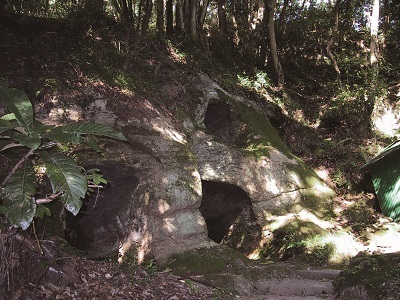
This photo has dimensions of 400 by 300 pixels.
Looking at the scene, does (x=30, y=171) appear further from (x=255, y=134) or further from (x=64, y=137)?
(x=255, y=134)

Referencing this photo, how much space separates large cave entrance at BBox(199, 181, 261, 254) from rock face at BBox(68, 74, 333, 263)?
3 centimetres

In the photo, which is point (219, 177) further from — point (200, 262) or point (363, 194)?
point (363, 194)

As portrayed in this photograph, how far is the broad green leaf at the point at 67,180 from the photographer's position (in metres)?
2.71

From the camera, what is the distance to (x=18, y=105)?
118 inches

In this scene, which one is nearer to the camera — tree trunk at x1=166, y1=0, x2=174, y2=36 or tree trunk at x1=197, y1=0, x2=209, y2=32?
tree trunk at x1=197, y1=0, x2=209, y2=32

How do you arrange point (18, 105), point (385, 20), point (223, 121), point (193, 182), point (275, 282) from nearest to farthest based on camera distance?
1. point (18, 105)
2. point (275, 282)
3. point (193, 182)
4. point (223, 121)
5. point (385, 20)

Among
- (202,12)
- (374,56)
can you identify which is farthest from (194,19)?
(374,56)

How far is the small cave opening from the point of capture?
10.3 metres

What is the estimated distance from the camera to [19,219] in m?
2.67

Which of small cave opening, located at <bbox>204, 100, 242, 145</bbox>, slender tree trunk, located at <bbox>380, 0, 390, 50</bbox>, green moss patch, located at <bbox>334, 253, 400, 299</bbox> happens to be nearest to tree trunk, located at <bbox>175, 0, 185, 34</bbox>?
small cave opening, located at <bbox>204, 100, 242, 145</bbox>

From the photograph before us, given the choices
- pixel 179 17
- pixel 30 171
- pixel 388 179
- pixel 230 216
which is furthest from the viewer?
pixel 179 17

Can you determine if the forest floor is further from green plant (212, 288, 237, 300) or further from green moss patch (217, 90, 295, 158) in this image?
green moss patch (217, 90, 295, 158)

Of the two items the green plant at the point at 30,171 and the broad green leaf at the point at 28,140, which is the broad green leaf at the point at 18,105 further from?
the broad green leaf at the point at 28,140

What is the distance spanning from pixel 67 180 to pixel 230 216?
22.0 ft
